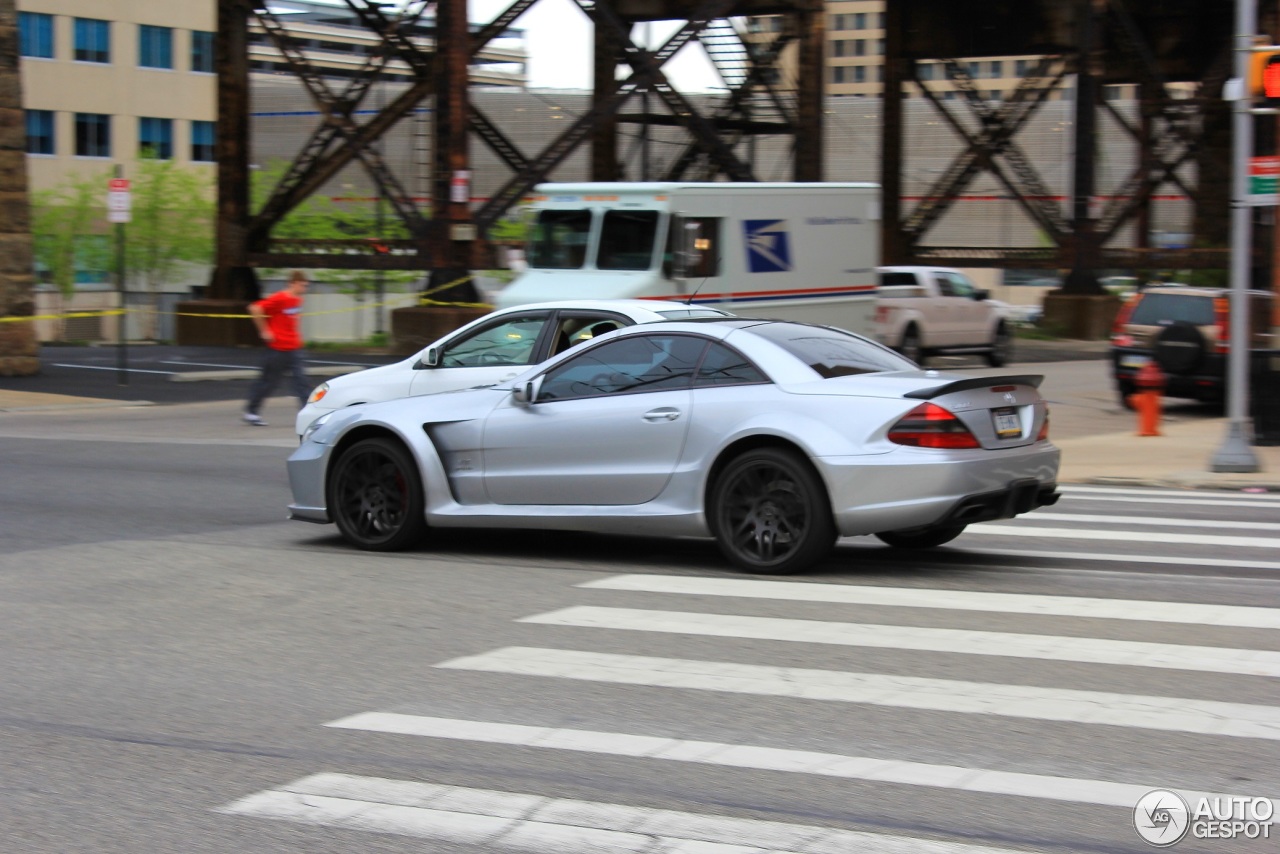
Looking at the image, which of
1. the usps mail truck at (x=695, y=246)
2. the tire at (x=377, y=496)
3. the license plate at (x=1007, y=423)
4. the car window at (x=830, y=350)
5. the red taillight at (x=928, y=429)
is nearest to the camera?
the red taillight at (x=928, y=429)

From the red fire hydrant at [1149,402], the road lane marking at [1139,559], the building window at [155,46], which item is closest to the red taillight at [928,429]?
the road lane marking at [1139,559]

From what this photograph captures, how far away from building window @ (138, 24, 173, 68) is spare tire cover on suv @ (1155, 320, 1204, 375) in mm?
58917

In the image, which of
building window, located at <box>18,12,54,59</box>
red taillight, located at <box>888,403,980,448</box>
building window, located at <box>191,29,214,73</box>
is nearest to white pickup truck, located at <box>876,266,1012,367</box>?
red taillight, located at <box>888,403,980,448</box>

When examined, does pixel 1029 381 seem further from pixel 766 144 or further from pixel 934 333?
pixel 766 144

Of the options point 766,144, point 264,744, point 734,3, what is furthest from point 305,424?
point 766,144

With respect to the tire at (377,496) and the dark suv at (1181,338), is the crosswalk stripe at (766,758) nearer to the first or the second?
the tire at (377,496)

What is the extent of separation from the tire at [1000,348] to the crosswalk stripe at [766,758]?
26.1 meters

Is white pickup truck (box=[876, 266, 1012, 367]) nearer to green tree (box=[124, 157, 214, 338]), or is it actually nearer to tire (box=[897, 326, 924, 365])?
tire (box=[897, 326, 924, 365])

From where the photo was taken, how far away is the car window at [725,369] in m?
9.28

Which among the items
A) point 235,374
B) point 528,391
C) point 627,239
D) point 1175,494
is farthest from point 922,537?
→ point 235,374

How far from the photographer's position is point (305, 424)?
15.3m

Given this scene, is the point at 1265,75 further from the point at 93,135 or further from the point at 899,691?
the point at 93,135

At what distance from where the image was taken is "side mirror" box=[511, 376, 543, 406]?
9.84 m

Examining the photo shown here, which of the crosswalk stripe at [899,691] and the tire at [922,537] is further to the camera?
the tire at [922,537]
